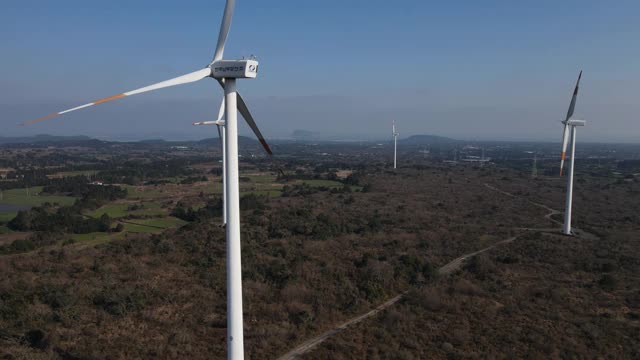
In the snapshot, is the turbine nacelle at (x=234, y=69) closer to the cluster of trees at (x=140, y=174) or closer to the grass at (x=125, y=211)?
the grass at (x=125, y=211)

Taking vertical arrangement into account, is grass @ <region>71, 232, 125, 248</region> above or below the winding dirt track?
below

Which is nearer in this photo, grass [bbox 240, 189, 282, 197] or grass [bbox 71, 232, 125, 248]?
grass [bbox 71, 232, 125, 248]

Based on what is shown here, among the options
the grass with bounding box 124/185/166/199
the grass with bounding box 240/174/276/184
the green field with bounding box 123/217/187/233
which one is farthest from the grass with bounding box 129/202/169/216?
the grass with bounding box 240/174/276/184

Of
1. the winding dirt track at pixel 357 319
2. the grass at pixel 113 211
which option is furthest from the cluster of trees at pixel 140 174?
the winding dirt track at pixel 357 319

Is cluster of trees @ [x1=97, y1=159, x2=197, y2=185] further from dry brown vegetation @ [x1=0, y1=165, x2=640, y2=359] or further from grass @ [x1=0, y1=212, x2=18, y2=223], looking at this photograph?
dry brown vegetation @ [x1=0, y1=165, x2=640, y2=359]

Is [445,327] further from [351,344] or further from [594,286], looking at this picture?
[594,286]

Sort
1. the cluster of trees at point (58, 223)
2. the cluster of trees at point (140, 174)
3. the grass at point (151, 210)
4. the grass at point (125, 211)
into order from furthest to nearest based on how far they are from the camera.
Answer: the cluster of trees at point (140, 174), the grass at point (151, 210), the grass at point (125, 211), the cluster of trees at point (58, 223)
